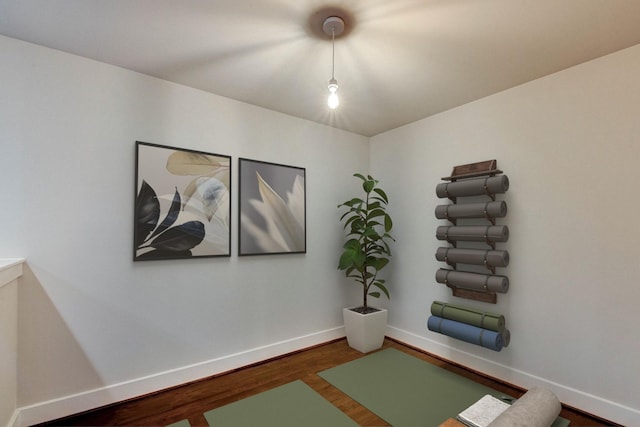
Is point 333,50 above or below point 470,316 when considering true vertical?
above

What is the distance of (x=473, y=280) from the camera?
9.09 feet

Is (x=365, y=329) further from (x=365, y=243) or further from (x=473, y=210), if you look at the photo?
(x=473, y=210)

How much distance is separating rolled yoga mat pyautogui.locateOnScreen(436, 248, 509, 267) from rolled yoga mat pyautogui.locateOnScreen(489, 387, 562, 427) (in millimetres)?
1204

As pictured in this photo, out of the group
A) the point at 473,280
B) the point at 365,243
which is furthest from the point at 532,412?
the point at 365,243

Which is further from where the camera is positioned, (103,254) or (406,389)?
(406,389)

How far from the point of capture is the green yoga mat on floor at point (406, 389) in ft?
7.20

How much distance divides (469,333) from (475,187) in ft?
4.26

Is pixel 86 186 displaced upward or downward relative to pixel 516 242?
upward

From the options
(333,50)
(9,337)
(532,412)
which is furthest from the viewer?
(333,50)

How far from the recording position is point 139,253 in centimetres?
247

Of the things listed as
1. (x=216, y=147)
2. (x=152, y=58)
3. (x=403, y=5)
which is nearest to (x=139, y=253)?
(x=216, y=147)

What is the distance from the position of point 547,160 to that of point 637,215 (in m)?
0.70

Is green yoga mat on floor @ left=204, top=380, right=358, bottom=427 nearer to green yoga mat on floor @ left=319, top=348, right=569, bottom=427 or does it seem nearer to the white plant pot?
green yoga mat on floor @ left=319, top=348, right=569, bottom=427

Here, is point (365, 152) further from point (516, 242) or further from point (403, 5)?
point (403, 5)
